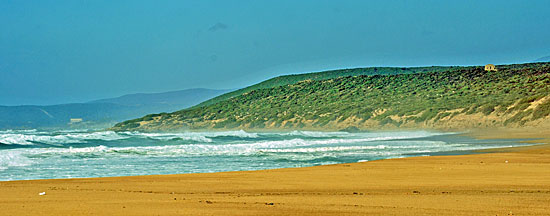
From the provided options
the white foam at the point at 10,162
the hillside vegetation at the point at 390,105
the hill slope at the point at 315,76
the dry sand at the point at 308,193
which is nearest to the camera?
the dry sand at the point at 308,193

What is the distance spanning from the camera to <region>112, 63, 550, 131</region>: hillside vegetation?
4750cm

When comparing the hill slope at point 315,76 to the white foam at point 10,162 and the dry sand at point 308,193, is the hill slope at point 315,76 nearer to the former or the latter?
the white foam at point 10,162

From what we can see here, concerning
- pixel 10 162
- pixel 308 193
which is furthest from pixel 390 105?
pixel 308 193

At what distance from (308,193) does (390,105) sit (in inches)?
2125

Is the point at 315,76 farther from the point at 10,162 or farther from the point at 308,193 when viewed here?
the point at 308,193

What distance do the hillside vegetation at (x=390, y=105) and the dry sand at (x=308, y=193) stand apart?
31.8 m

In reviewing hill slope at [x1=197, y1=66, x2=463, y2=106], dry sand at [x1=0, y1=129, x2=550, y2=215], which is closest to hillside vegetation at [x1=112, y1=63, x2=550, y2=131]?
hill slope at [x1=197, y1=66, x2=463, y2=106]

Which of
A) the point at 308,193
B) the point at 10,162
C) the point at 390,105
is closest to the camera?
the point at 308,193

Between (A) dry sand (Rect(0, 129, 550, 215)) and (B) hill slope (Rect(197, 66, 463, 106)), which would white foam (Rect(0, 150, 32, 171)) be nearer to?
(A) dry sand (Rect(0, 129, 550, 215))

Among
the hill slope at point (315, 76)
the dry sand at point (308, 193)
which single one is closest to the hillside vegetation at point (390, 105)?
the hill slope at point (315, 76)

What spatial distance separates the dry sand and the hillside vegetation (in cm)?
3183

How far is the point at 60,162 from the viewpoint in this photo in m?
18.0

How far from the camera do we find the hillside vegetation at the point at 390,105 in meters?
47.5

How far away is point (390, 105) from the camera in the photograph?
204 feet
